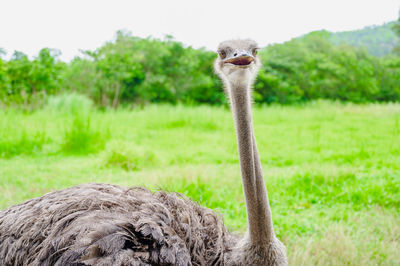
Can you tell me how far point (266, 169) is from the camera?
5.28 meters

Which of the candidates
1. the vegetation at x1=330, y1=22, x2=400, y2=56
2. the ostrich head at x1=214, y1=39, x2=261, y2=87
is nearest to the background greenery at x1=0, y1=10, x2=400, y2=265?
the ostrich head at x1=214, y1=39, x2=261, y2=87

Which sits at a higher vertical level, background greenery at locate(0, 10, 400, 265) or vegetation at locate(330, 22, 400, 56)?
vegetation at locate(330, 22, 400, 56)

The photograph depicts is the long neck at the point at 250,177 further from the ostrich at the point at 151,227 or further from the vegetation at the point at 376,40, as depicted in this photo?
the vegetation at the point at 376,40

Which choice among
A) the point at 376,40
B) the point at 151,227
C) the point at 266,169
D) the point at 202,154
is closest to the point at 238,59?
the point at 151,227

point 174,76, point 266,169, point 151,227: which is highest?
point 174,76

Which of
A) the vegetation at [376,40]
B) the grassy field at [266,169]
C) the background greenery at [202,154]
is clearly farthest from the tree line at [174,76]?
the grassy field at [266,169]

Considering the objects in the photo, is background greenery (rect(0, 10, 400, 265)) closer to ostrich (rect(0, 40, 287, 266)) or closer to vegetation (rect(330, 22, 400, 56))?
ostrich (rect(0, 40, 287, 266))

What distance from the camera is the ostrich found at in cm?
170

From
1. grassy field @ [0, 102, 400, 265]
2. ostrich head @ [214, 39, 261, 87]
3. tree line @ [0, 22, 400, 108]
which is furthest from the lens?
tree line @ [0, 22, 400, 108]

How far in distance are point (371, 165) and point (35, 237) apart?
14.0 feet

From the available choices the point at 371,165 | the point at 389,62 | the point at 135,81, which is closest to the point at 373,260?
the point at 371,165

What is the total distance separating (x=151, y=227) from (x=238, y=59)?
2.76 feet

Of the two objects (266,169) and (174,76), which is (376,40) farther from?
(266,169)

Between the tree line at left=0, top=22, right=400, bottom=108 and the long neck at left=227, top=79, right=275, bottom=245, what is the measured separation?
978cm
